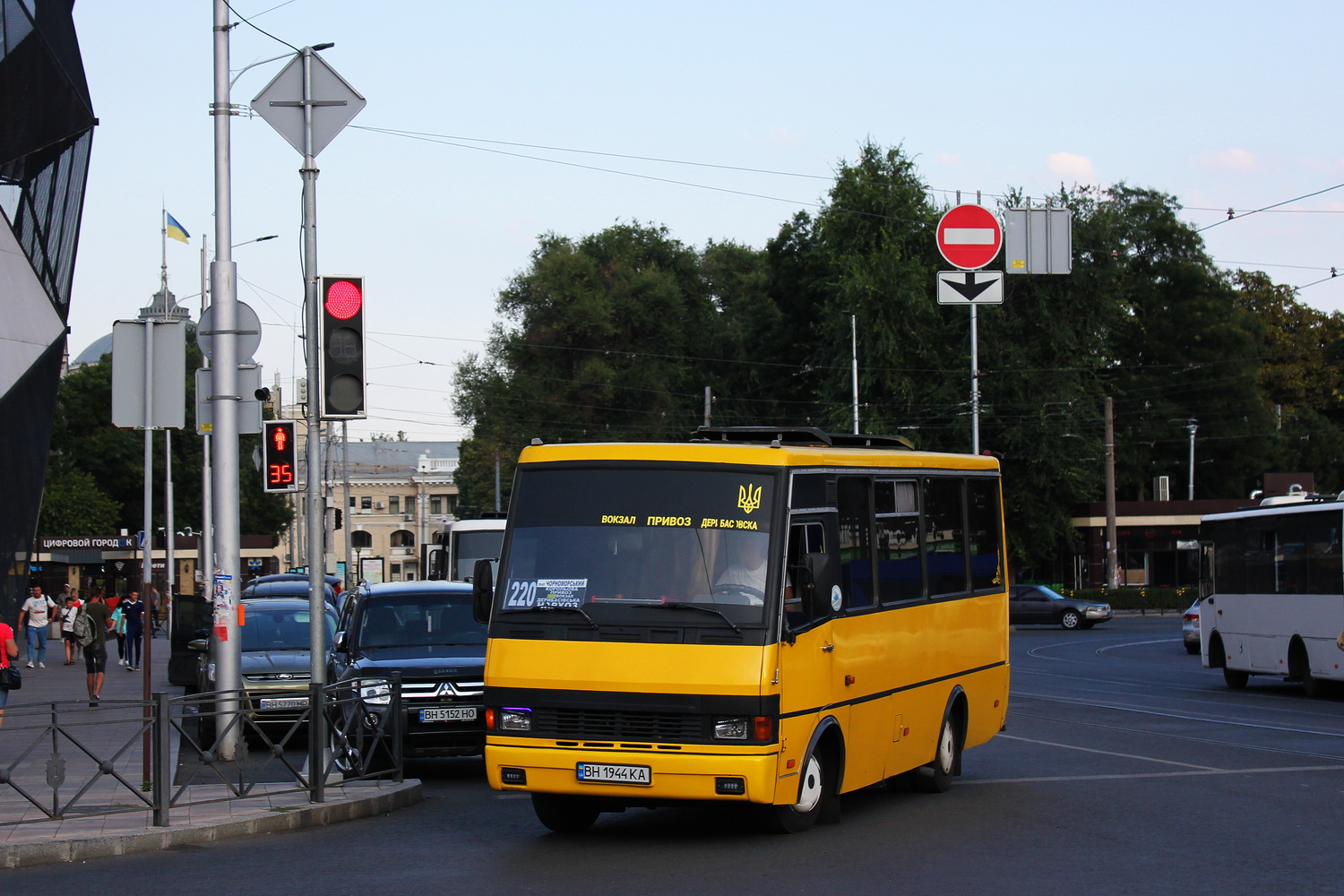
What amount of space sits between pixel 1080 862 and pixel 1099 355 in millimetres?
54196

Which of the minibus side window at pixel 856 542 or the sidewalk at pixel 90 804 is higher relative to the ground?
the minibus side window at pixel 856 542

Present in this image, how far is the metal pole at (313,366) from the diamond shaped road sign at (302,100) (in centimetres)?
5

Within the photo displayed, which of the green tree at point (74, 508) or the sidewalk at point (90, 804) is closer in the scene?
the sidewalk at point (90, 804)

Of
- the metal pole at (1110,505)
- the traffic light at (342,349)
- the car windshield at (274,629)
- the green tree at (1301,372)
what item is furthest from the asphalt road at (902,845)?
the green tree at (1301,372)

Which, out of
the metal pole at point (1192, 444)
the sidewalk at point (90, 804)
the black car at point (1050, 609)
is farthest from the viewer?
the metal pole at point (1192, 444)

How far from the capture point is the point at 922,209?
202 feet

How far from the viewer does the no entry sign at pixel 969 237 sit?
100ft

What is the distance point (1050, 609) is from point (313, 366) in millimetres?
41196

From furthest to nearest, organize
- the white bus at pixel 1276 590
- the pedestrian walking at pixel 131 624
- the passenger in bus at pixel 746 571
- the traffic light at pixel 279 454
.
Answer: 1. the pedestrian walking at pixel 131 624
2. the white bus at pixel 1276 590
3. the traffic light at pixel 279 454
4. the passenger in bus at pixel 746 571

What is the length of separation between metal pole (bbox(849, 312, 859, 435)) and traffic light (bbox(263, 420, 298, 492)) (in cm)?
4008

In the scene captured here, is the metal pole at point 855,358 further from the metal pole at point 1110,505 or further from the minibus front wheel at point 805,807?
the minibus front wheel at point 805,807

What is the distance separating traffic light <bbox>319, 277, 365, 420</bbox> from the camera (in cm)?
1245

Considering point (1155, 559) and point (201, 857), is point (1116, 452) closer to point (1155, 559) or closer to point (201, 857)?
point (1155, 559)

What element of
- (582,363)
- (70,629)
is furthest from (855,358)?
(70,629)
